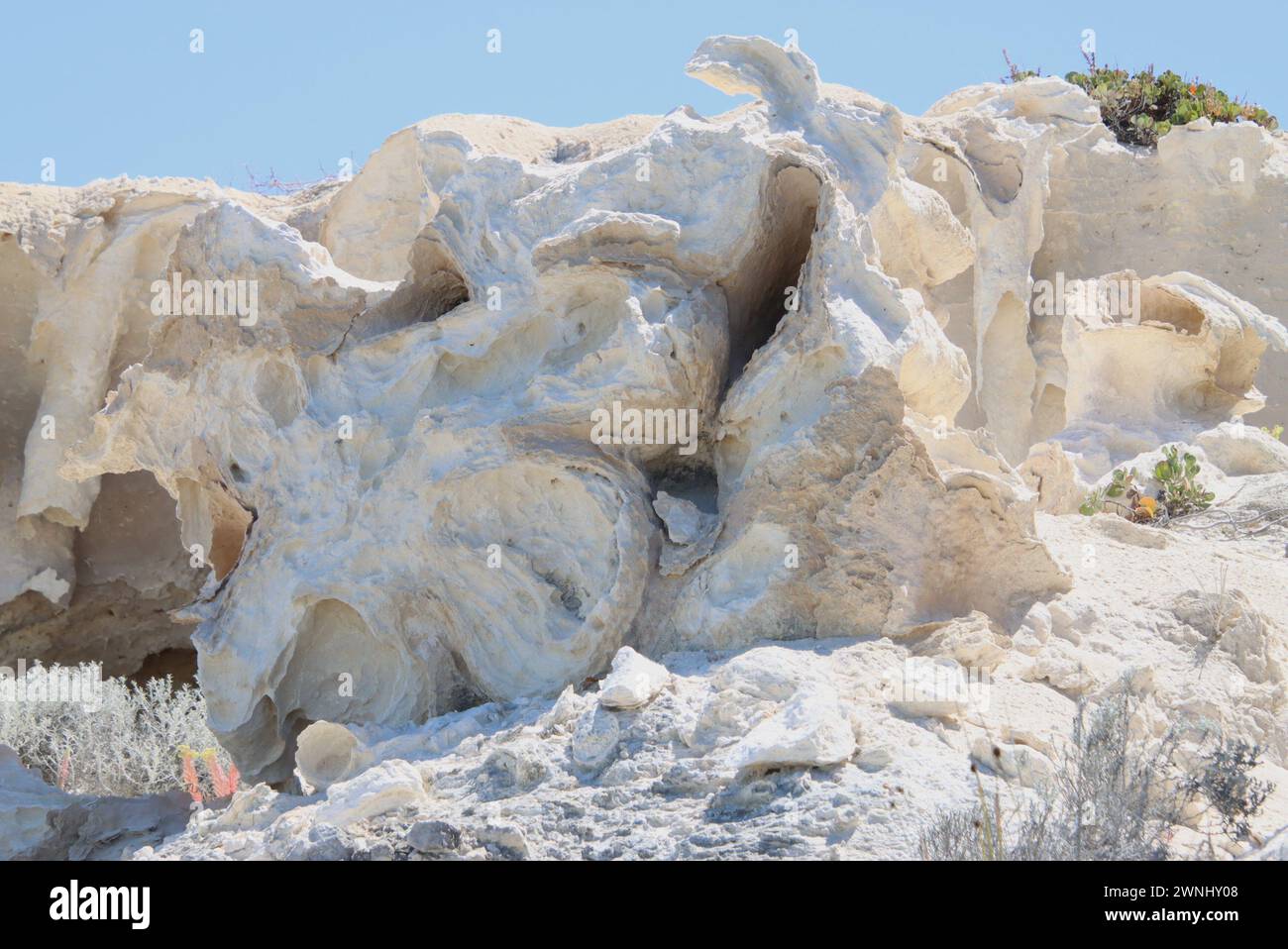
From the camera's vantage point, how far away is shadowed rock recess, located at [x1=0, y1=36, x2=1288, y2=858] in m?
4.73

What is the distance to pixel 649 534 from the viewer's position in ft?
19.3

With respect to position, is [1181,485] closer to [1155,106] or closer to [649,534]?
[649,534]

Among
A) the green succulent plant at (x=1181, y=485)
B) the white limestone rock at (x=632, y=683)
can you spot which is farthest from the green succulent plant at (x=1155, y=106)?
the white limestone rock at (x=632, y=683)

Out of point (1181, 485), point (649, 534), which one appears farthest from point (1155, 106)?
point (649, 534)

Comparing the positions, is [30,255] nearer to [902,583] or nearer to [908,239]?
[908,239]

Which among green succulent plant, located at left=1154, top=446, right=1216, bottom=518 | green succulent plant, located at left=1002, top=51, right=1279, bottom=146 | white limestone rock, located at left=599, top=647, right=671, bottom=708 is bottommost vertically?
white limestone rock, located at left=599, top=647, right=671, bottom=708

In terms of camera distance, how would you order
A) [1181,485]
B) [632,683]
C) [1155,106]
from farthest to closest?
[1155,106] < [1181,485] < [632,683]

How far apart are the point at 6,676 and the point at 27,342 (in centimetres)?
235

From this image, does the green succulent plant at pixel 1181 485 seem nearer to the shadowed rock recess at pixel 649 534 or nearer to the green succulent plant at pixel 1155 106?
the shadowed rock recess at pixel 649 534

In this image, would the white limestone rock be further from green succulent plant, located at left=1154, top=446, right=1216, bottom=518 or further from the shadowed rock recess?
green succulent plant, located at left=1154, top=446, right=1216, bottom=518

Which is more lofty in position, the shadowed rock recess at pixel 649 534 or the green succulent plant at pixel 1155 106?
the green succulent plant at pixel 1155 106

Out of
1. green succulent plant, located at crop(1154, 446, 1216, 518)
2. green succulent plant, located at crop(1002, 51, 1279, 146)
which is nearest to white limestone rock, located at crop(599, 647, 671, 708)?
green succulent plant, located at crop(1154, 446, 1216, 518)

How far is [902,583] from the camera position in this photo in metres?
5.45

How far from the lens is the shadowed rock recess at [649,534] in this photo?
4727 millimetres
